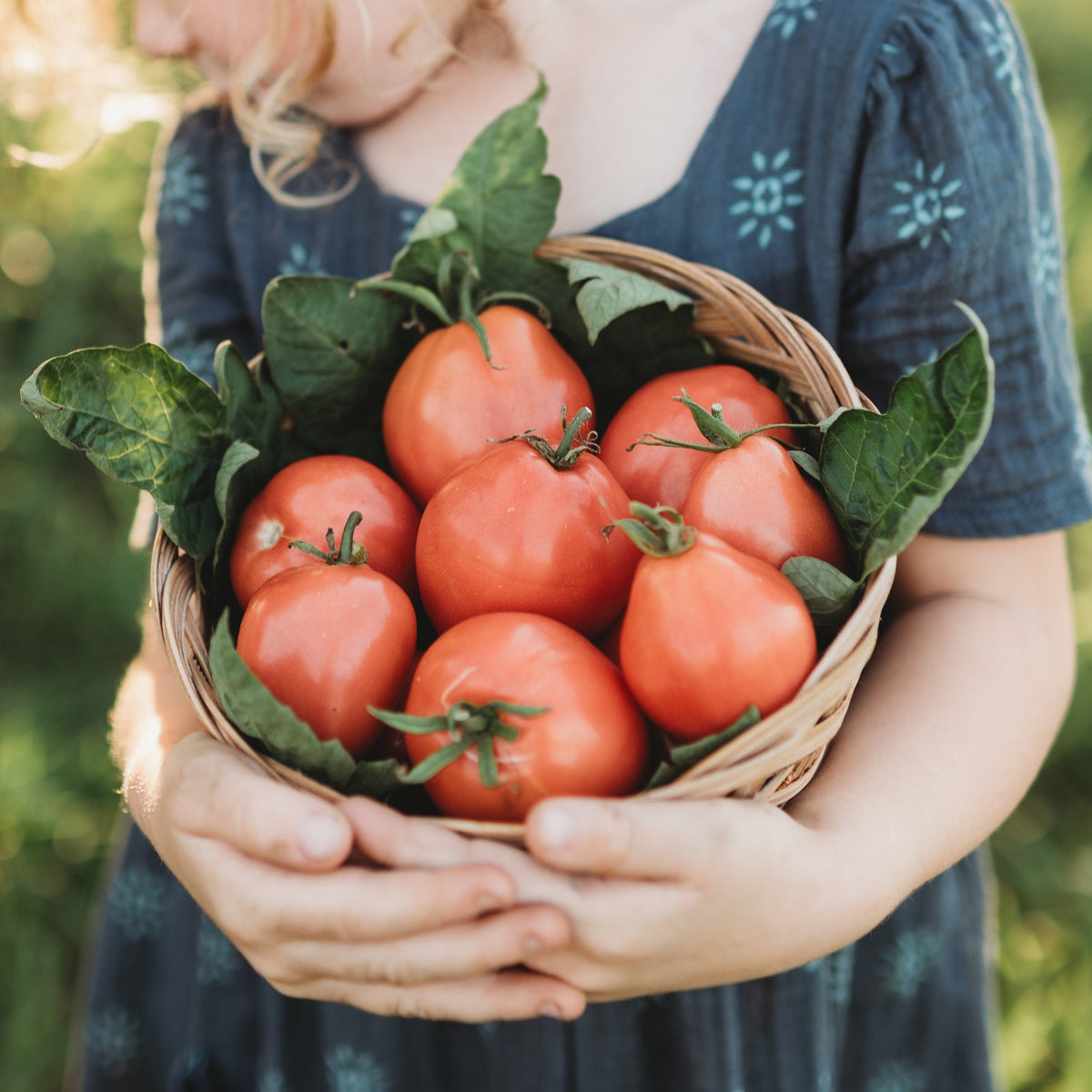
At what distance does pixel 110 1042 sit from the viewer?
1.05m

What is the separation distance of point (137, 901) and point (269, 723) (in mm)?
684

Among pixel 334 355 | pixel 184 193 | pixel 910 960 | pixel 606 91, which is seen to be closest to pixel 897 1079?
pixel 910 960

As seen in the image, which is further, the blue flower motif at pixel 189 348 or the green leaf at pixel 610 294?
the blue flower motif at pixel 189 348

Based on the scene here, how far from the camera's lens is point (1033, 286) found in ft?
2.38

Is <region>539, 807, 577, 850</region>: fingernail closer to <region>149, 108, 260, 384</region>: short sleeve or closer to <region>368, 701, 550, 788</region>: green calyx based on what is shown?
<region>368, 701, 550, 788</region>: green calyx

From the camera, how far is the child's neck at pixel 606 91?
0.86 m

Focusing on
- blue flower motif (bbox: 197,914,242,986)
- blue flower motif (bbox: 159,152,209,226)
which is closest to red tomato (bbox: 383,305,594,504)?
blue flower motif (bbox: 159,152,209,226)

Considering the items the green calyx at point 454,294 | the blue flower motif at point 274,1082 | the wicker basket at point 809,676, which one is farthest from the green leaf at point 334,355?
the blue flower motif at point 274,1082

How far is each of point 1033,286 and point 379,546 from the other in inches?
20.9

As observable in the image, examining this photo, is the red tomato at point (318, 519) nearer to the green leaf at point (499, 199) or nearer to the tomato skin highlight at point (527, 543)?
the tomato skin highlight at point (527, 543)

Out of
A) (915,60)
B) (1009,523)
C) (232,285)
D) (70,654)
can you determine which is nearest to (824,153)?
(915,60)

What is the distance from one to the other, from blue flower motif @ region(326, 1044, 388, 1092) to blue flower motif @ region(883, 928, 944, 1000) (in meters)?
0.51

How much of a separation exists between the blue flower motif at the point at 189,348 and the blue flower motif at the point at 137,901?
558 millimetres

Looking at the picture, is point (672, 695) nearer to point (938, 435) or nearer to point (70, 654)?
point (938, 435)
